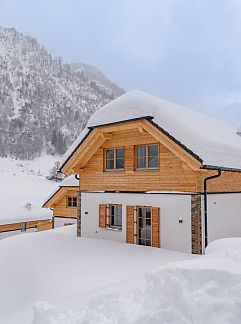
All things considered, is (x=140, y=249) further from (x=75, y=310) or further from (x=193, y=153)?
(x=75, y=310)

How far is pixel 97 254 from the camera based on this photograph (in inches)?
440

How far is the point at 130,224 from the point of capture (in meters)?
12.9

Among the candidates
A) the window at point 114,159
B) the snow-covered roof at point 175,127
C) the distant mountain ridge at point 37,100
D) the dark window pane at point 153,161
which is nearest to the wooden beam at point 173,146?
the snow-covered roof at point 175,127

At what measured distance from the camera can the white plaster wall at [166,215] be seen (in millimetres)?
11211

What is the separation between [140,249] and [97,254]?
1700 millimetres

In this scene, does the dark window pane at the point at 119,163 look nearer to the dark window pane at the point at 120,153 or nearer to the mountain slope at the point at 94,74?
the dark window pane at the point at 120,153

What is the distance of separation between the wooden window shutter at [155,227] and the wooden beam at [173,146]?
2356 mm

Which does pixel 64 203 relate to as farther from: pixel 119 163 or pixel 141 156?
pixel 141 156

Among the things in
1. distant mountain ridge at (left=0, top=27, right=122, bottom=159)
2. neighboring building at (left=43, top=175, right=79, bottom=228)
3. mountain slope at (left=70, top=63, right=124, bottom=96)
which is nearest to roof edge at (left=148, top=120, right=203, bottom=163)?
neighboring building at (left=43, top=175, right=79, bottom=228)

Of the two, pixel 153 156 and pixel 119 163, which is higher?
pixel 153 156

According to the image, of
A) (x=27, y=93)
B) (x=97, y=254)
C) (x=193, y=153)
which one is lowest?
(x=97, y=254)

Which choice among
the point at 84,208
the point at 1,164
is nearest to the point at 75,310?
the point at 84,208

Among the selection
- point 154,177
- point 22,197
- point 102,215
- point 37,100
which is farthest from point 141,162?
point 37,100

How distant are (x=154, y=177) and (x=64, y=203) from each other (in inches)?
485
